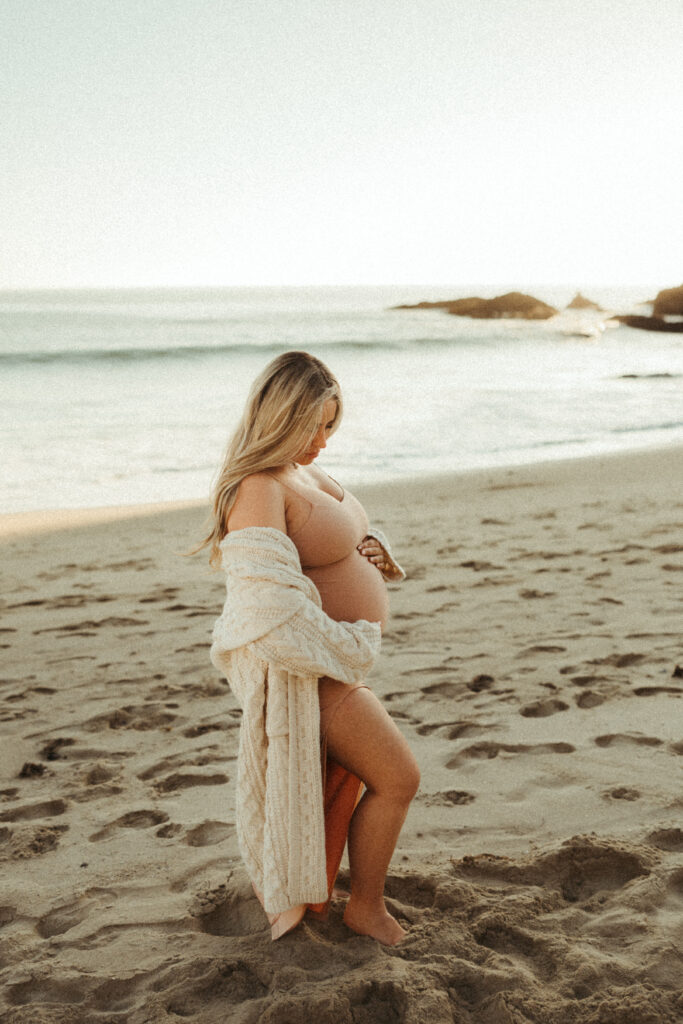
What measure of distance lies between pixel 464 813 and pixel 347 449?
11.6 m

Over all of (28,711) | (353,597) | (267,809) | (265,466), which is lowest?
(28,711)

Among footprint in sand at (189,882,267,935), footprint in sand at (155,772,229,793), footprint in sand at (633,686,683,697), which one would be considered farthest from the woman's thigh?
footprint in sand at (633,686,683,697)

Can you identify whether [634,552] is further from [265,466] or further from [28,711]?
[265,466]

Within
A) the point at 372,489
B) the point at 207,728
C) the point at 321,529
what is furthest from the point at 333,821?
the point at 372,489

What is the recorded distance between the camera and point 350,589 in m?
2.82

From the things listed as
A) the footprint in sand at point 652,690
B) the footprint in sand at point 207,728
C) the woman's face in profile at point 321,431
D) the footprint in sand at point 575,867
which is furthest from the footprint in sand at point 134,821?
the footprint in sand at point 652,690

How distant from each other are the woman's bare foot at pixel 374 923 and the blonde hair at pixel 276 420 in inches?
51.9

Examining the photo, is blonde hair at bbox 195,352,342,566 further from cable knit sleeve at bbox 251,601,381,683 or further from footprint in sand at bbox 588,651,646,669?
footprint in sand at bbox 588,651,646,669

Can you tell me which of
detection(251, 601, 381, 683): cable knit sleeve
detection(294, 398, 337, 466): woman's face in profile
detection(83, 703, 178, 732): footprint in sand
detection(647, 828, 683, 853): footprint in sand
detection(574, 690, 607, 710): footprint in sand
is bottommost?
detection(83, 703, 178, 732): footprint in sand

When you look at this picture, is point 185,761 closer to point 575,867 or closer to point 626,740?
point 575,867

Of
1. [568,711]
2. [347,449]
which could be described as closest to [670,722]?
[568,711]

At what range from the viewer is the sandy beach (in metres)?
2.59

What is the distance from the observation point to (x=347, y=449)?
49.2 ft

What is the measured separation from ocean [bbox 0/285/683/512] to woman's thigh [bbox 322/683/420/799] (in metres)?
8.93
